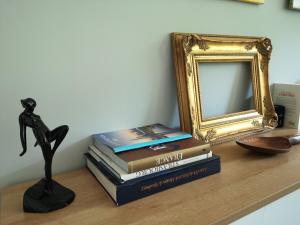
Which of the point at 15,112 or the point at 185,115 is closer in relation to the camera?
the point at 15,112

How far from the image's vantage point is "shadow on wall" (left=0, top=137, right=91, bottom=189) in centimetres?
70

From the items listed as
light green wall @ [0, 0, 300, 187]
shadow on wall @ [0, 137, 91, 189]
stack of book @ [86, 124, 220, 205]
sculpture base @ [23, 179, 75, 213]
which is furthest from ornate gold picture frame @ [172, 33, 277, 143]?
sculpture base @ [23, 179, 75, 213]

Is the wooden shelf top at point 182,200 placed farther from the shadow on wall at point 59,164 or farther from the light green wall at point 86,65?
the light green wall at point 86,65

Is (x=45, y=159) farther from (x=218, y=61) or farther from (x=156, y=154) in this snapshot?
(x=218, y=61)

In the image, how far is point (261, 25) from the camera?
1.13m

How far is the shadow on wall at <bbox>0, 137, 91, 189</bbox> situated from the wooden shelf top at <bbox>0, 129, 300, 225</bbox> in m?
0.03

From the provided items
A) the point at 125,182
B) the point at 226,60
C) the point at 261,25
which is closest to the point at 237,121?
the point at 226,60

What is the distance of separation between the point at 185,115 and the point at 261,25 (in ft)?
1.96

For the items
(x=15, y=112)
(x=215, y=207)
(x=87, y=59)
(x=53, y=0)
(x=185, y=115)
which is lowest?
(x=215, y=207)

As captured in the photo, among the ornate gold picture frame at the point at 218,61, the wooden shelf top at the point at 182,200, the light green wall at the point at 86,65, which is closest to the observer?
the wooden shelf top at the point at 182,200

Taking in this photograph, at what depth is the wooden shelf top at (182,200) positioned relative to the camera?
1.76 ft

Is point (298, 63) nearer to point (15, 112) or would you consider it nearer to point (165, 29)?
point (165, 29)

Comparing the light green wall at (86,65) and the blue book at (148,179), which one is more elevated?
the light green wall at (86,65)

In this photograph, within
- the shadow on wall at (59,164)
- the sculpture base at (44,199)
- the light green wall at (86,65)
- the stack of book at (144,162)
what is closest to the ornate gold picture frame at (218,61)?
the light green wall at (86,65)
